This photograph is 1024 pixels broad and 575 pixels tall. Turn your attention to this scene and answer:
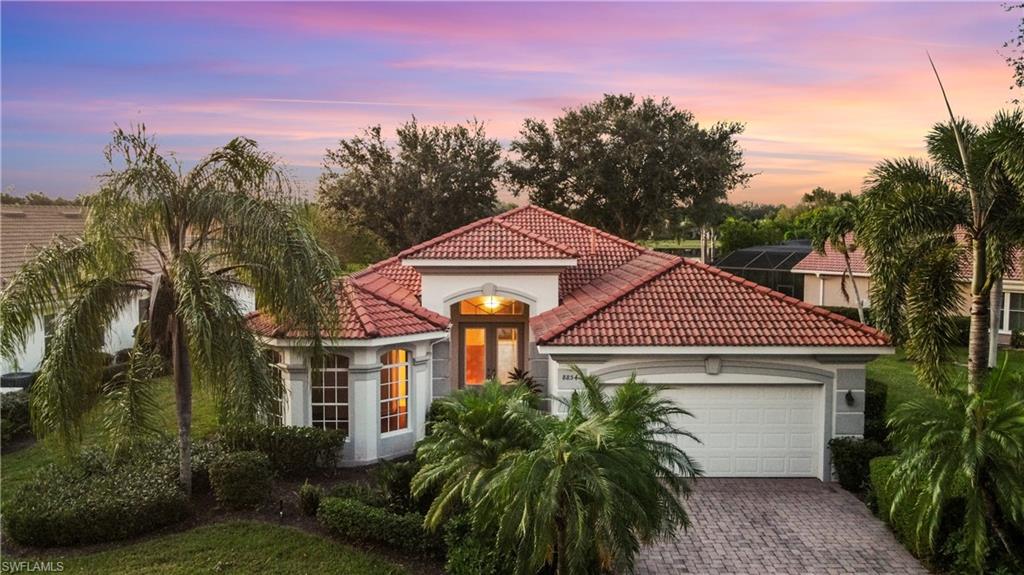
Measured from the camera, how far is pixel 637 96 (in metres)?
43.6

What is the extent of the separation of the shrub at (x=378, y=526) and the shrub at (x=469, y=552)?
1.35 feet

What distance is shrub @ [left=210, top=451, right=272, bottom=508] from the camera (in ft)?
39.2

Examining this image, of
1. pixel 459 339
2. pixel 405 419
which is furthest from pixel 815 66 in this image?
pixel 405 419

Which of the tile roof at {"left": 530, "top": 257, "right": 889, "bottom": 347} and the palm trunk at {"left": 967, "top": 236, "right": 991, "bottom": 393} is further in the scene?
the tile roof at {"left": 530, "top": 257, "right": 889, "bottom": 347}

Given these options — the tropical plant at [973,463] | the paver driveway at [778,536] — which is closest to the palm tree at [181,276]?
the paver driveway at [778,536]

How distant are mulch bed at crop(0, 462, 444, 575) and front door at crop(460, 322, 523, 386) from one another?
24.3 feet

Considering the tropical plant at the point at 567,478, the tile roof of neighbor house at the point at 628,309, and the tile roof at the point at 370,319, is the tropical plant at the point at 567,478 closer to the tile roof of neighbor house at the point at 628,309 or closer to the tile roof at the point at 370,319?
the tile roof at the point at 370,319

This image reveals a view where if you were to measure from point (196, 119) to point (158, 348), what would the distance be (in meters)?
8.20

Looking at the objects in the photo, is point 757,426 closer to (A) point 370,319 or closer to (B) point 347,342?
(A) point 370,319

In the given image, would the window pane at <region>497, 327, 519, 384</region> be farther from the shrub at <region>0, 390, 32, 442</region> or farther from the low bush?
the shrub at <region>0, 390, 32, 442</region>

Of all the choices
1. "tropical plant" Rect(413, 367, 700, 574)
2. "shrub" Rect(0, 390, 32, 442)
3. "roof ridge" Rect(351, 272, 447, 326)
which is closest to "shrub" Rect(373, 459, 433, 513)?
"tropical plant" Rect(413, 367, 700, 574)

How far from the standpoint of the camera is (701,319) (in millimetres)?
14805

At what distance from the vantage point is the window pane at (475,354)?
69.9 feet

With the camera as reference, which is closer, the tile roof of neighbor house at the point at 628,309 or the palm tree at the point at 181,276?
the palm tree at the point at 181,276
